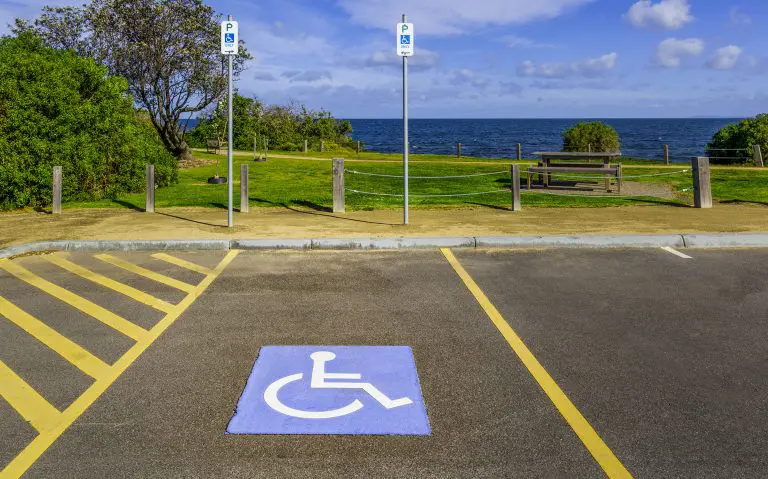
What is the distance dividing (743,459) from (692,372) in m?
1.40

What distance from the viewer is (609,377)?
4.81 meters

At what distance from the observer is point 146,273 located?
27.4 ft

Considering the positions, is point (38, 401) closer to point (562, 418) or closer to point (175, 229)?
point (562, 418)

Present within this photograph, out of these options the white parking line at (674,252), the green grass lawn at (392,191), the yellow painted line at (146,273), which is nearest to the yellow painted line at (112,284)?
the yellow painted line at (146,273)

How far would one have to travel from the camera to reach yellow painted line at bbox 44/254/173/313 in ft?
22.4

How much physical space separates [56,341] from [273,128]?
45999mm

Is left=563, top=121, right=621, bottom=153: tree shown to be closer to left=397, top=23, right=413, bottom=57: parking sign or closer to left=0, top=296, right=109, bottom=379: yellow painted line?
left=397, top=23, right=413, bottom=57: parking sign

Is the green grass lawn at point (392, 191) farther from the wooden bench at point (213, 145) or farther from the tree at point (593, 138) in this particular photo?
the wooden bench at point (213, 145)

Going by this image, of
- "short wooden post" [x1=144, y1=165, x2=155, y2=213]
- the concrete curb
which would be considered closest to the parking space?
the concrete curb

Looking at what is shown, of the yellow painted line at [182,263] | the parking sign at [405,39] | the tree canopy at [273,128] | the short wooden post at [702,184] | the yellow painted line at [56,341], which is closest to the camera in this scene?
the yellow painted line at [56,341]

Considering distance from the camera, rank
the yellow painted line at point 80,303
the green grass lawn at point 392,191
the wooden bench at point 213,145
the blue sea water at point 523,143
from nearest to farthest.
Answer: the yellow painted line at point 80,303
the green grass lawn at point 392,191
the wooden bench at point 213,145
the blue sea water at point 523,143

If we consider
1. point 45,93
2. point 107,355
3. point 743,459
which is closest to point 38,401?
point 107,355

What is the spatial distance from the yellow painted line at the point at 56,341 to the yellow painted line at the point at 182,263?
2.26 meters

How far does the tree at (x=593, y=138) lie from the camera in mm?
32562
